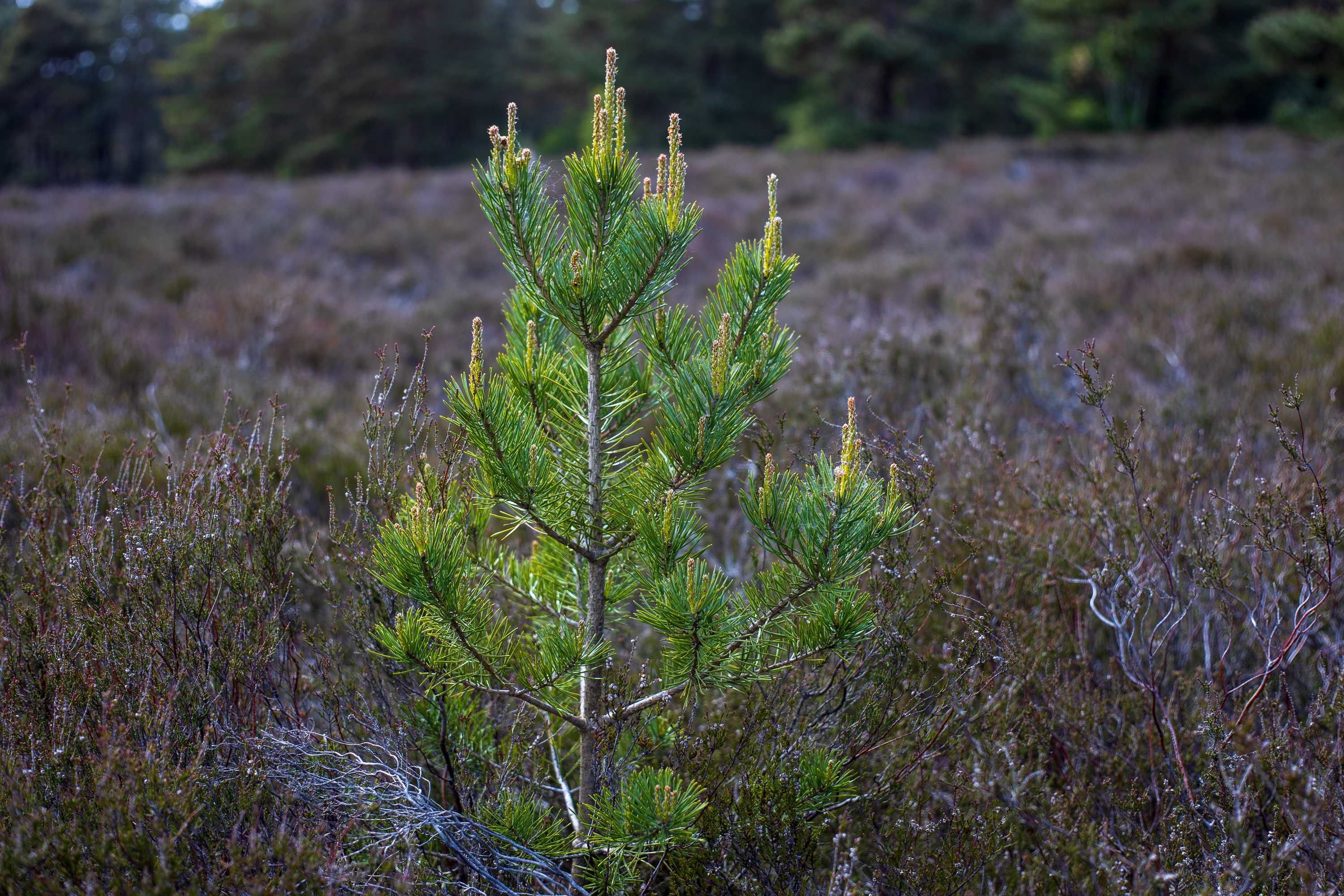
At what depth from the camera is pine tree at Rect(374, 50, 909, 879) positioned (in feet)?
4.49

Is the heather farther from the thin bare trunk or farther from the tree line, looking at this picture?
the tree line

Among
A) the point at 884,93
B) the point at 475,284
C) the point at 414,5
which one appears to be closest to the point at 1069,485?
the point at 475,284

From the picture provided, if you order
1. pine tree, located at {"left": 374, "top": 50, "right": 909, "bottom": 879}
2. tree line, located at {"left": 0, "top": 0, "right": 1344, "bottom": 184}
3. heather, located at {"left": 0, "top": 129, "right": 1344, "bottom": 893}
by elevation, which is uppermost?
tree line, located at {"left": 0, "top": 0, "right": 1344, "bottom": 184}

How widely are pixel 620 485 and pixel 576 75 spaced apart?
22899 mm

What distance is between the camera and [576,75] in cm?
2180

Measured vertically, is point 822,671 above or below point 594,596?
below

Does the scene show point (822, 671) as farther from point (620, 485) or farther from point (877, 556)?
point (620, 485)

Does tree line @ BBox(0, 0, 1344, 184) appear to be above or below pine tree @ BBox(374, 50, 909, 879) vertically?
above

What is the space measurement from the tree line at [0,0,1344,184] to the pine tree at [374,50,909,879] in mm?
16657

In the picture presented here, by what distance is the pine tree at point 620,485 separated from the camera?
137 centimetres

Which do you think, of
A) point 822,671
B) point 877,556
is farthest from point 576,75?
point 877,556

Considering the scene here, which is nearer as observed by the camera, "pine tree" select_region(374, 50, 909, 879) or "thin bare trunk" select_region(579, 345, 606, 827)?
"pine tree" select_region(374, 50, 909, 879)

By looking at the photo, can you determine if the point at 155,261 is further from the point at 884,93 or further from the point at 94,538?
the point at 884,93

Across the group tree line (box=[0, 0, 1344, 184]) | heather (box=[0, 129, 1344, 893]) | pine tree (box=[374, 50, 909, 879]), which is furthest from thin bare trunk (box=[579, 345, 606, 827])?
tree line (box=[0, 0, 1344, 184])
